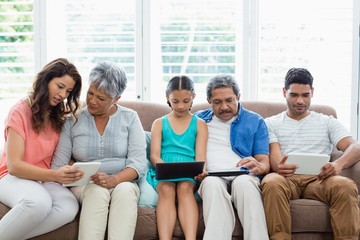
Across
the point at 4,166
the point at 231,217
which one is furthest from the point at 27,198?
the point at 231,217

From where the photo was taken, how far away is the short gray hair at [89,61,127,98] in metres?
2.73

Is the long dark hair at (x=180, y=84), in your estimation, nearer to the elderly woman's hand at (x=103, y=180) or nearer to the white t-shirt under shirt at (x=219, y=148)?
the white t-shirt under shirt at (x=219, y=148)

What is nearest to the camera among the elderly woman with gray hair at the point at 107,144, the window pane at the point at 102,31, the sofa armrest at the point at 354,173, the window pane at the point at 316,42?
the elderly woman with gray hair at the point at 107,144

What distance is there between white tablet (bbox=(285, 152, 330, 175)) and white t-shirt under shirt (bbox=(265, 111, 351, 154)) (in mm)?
352

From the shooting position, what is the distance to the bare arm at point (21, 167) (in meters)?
2.57


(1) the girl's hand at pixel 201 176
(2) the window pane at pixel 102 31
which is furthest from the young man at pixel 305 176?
(2) the window pane at pixel 102 31

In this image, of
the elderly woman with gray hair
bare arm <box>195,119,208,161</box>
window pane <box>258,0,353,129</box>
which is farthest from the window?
the elderly woman with gray hair

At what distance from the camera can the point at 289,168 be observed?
9.04 ft

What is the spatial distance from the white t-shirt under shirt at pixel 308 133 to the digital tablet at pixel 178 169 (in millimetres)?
562

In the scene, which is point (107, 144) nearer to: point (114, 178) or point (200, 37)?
point (114, 178)

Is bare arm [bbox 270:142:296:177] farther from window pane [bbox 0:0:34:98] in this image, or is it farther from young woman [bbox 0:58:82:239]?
window pane [bbox 0:0:34:98]

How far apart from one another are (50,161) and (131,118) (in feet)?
Answer: 1.52

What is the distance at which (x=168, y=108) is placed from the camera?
326 cm

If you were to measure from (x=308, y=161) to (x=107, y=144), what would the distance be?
994 mm
